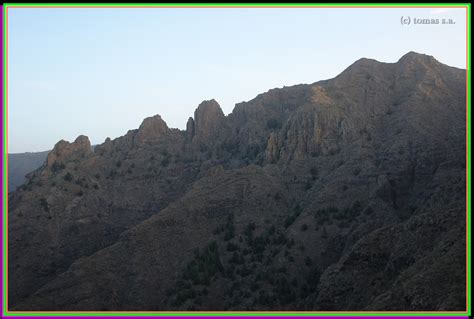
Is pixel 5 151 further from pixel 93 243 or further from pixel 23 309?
pixel 93 243

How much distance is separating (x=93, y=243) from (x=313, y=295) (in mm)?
25766

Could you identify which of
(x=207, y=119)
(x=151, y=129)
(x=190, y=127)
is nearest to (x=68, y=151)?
(x=151, y=129)

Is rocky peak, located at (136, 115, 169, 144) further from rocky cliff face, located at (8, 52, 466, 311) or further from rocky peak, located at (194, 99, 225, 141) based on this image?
rocky peak, located at (194, 99, 225, 141)

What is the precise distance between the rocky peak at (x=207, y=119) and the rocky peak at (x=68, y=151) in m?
14.7

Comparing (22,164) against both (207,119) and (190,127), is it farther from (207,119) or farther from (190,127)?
(207,119)

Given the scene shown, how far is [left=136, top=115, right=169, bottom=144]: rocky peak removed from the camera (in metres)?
63.6

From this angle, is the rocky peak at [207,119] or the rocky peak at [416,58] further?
the rocky peak at [207,119]

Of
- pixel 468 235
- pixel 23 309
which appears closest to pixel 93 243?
pixel 23 309

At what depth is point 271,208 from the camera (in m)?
47.1

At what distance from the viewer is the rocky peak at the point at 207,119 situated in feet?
213

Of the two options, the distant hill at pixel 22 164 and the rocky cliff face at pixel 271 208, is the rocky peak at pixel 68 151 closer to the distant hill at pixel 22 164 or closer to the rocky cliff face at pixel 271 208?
the rocky cliff face at pixel 271 208

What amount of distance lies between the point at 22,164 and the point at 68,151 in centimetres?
9222

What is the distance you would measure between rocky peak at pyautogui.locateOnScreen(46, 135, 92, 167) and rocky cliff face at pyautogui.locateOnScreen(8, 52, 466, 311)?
17 cm

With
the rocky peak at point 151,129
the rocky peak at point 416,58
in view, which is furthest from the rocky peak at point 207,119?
the rocky peak at point 416,58
